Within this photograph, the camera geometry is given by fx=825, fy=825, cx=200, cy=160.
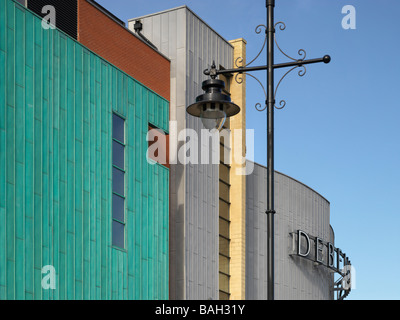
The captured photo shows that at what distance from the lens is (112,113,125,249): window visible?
26.2 metres

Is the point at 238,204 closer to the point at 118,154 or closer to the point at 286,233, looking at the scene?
the point at 286,233

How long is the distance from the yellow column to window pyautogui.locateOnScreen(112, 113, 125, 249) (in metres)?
11.3

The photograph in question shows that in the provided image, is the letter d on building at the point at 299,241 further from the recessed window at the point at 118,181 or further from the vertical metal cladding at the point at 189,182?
the recessed window at the point at 118,181

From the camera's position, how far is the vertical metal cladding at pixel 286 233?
39531mm

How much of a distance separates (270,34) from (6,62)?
8.67m

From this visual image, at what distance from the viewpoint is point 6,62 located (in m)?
21.5

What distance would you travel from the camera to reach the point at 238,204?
123 feet

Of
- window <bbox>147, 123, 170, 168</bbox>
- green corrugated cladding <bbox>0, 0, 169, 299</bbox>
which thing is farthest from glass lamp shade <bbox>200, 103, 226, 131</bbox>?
window <bbox>147, 123, 170, 168</bbox>

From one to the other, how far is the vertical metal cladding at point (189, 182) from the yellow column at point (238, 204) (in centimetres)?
240

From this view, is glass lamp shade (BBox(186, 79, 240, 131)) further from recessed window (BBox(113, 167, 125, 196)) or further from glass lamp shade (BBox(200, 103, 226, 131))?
recessed window (BBox(113, 167, 125, 196))

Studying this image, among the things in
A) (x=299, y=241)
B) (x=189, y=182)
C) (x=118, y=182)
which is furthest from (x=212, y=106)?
(x=299, y=241)

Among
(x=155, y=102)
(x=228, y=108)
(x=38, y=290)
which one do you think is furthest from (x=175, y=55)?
(x=228, y=108)
